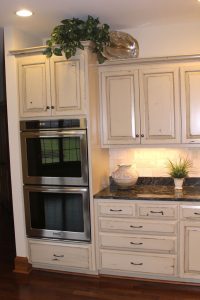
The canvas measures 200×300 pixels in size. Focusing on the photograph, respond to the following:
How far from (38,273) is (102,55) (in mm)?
2387

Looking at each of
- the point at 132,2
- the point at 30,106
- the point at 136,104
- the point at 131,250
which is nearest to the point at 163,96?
the point at 136,104

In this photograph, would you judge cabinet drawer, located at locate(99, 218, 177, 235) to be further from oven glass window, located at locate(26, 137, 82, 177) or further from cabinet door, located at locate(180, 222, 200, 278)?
oven glass window, located at locate(26, 137, 82, 177)

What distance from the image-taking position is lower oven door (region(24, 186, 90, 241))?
10.3 ft

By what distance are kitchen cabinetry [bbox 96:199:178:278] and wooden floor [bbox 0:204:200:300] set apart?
13 cm

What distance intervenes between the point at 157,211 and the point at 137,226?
0.25 metres

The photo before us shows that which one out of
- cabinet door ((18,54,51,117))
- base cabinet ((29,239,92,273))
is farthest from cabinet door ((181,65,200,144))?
base cabinet ((29,239,92,273))

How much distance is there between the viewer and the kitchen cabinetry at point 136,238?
9.71 ft

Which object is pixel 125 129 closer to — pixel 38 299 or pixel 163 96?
pixel 163 96

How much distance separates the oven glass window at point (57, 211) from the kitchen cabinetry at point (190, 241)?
99 cm

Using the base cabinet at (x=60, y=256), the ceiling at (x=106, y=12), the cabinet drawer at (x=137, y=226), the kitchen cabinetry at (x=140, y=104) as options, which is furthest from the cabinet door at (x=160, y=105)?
the base cabinet at (x=60, y=256)

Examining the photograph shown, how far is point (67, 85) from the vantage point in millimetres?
3098

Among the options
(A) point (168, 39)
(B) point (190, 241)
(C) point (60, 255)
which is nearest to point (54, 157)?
(C) point (60, 255)

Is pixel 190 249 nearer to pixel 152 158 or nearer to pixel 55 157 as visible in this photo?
pixel 152 158

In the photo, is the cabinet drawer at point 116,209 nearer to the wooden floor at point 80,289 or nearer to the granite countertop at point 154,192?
the granite countertop at point 154,192
